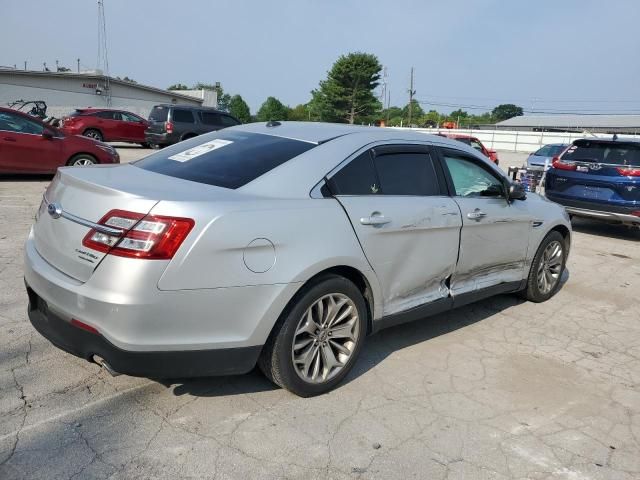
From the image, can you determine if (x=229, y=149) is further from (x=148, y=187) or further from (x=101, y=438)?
(x=101, y=438)

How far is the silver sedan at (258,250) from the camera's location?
268cm

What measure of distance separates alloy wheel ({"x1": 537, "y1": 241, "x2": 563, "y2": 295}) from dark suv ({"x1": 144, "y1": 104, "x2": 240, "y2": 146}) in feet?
51.1

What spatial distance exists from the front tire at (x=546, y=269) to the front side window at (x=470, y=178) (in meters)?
0.95

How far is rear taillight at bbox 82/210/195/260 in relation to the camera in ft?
8.64

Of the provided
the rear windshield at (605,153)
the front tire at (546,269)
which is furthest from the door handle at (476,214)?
the rear windshield at (605,153)

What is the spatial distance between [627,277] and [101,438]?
6241 millimetres

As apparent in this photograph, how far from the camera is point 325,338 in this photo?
10.9 ft

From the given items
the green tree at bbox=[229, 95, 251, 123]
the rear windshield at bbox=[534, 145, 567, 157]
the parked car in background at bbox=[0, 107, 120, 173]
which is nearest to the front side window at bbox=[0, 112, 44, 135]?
the parked car in background at bbox=[0, 107, 120, 173]

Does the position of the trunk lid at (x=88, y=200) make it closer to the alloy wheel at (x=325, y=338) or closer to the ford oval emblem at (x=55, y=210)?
the ford oval emblem at (x=55, y=210)

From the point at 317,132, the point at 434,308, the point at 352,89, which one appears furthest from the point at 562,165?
the point at 352,89

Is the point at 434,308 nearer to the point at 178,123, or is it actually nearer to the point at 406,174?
the point at 406,174

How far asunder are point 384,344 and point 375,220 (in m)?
1.18

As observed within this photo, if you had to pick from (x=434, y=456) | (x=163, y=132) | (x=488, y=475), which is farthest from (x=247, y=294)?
(x=163, y=132)

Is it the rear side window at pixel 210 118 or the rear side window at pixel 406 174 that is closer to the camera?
the rear side window at pixel 406 174
